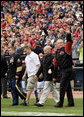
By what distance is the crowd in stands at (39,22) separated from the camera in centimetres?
2003

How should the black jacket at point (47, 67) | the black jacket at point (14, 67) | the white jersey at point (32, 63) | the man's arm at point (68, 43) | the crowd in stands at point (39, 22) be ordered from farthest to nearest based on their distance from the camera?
Answer: 1. the crowd in stands at point (39, 22)
2. the black jacket at point (14, 67)
3. the white jersey at point (32, 63)
4. the black jacket at point (47, 67)
5. the man's arm at point (68, 43)

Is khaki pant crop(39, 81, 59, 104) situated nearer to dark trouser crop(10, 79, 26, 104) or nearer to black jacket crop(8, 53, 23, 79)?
dark trouser crop(10, 79, 26, 104)

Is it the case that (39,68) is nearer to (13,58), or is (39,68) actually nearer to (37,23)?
(13,58)

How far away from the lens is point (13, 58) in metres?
13.2

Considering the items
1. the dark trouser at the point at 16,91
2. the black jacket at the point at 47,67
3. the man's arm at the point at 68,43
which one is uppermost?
the man's arm at the point at 68,43

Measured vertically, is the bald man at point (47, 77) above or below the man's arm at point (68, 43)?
below

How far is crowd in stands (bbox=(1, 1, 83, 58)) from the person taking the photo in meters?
20.0

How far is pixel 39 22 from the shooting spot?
24.9m

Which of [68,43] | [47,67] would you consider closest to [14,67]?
[47,67]

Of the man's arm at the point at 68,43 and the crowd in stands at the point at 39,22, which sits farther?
the crowd in stands at the point at 39,22

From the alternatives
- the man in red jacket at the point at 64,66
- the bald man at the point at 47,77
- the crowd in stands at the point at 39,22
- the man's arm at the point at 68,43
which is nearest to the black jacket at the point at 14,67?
the bald man at the point at 47,77

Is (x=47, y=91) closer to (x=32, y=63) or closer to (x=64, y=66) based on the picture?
(x=32, y=63)

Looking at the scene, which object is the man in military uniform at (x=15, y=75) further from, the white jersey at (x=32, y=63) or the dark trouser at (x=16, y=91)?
the white jersey at (x=32, y=63)

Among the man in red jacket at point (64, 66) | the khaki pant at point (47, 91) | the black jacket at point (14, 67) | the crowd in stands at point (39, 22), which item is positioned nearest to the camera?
the man in red jacket at point (64, 66)
